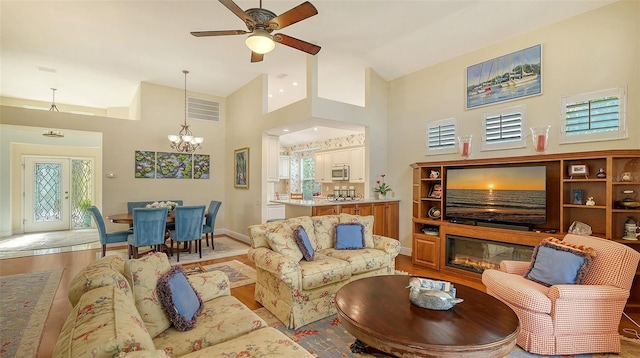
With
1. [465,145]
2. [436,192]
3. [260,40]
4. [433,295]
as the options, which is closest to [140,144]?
[260,40]

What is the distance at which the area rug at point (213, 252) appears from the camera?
199 inches

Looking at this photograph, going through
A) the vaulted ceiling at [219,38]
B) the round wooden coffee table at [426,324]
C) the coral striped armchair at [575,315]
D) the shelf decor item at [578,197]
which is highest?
the vaulted ceiling at [219,38]

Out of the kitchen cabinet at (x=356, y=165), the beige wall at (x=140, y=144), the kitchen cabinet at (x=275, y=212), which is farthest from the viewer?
the kitchen cabinet at (x=356, y=165)

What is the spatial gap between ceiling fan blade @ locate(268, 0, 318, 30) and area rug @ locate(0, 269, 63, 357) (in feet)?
11.1

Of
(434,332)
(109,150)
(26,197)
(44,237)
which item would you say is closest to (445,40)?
(434,332)

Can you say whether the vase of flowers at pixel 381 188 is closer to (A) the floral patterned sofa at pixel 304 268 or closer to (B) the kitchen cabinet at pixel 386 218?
(B) the kitchen cabinet at pixel 386 218

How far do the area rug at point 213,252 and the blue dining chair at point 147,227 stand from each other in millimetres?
537

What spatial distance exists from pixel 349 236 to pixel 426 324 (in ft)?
6.29

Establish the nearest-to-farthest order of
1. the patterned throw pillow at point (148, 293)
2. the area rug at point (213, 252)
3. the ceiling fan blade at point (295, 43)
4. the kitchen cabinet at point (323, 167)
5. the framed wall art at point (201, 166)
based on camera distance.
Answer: the patterned throw pillow at point (148, 293) < the ceiling fan blade at point (295, 43) < the area rug at point (213, 252) < the framed wall art at point (201, 166) < the kitchen cabinet at point (323, 167)

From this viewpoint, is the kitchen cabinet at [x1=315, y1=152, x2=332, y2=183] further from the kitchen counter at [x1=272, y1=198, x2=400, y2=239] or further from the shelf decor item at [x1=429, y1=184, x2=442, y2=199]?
the shelf decor item at [x1=429, y1=184, x2=442, y2=199]

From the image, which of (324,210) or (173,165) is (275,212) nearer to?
(324,210)

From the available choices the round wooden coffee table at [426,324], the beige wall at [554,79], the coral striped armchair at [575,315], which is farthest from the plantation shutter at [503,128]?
the round wooden coffee table at [426,324]

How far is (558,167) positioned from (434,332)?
10.4ft

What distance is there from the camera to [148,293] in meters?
1.75
